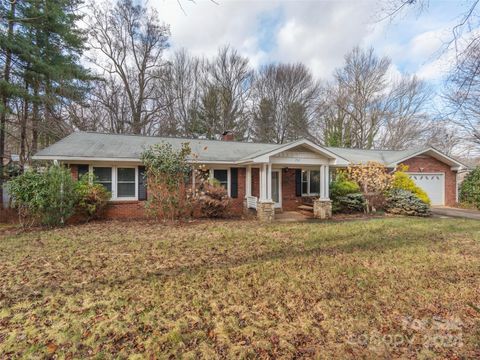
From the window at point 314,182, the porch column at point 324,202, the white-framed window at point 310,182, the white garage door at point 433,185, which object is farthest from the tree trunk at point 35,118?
the white garage door at point 433,185

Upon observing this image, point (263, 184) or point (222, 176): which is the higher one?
point (222, 176)

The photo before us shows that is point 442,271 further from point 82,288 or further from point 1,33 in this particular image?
point 1,33

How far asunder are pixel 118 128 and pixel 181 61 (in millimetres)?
8964

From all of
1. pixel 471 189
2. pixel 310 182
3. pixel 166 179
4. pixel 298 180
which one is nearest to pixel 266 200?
pixel 298 180

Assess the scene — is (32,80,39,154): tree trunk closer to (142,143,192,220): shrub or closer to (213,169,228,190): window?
(142,143,192,220): shrub

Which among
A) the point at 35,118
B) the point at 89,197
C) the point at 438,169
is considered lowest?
the point at 89,197

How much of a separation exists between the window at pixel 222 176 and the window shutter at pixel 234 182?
238 mm

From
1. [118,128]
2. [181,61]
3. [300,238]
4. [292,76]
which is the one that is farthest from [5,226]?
[292,76]

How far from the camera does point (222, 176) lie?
11.7 meters

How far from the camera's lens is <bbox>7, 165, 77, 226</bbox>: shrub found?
26.0ft

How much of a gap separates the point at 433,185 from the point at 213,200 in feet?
46.0

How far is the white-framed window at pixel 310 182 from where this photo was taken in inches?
526

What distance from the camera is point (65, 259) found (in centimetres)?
524

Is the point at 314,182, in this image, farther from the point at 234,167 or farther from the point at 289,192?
the point at 234,167
